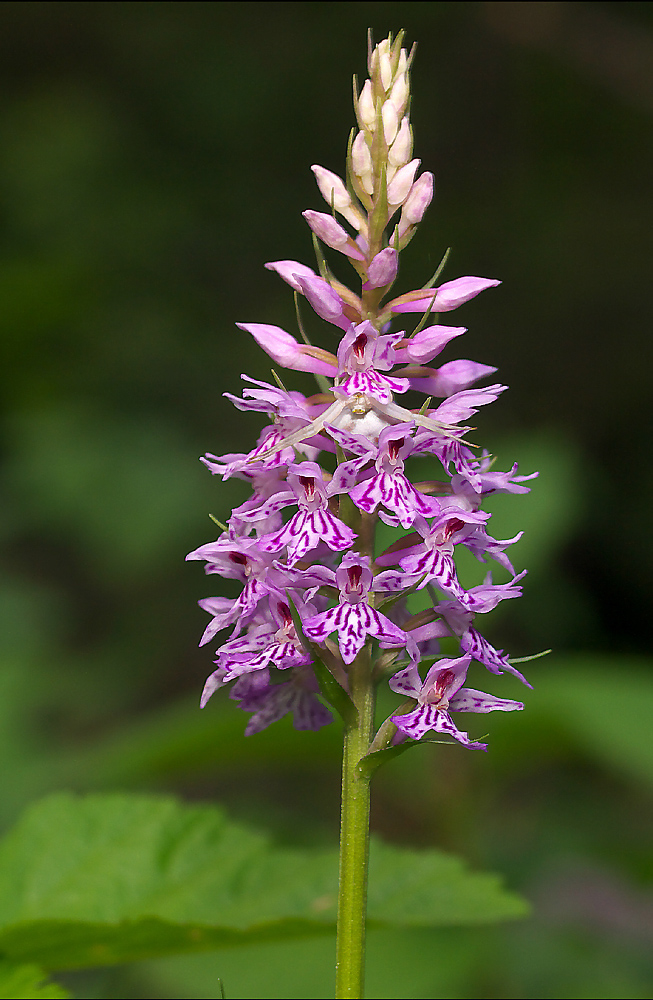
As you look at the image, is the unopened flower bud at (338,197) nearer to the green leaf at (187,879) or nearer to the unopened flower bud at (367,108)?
the unopened flower bud at (367,108)

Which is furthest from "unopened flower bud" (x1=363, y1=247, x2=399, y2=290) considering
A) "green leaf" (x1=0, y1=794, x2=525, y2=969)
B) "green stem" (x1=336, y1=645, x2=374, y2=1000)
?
"green leaf" (x1=0, y1=794, x2=525, y2=969)

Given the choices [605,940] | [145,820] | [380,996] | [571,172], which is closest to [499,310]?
[571,172]

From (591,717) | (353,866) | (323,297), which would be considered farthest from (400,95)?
(591,717)

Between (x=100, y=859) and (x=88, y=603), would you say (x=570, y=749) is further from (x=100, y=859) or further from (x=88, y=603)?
(x=88, y=603)

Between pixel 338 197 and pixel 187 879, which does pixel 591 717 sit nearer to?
pixel 187 879

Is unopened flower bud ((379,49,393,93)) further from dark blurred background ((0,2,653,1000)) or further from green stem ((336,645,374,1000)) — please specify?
dark blurred background ((0,2,653,1000))

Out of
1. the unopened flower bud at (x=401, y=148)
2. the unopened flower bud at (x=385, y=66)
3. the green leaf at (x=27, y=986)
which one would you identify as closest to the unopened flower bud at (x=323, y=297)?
the unopened flower bud at (x=401, y=148)
